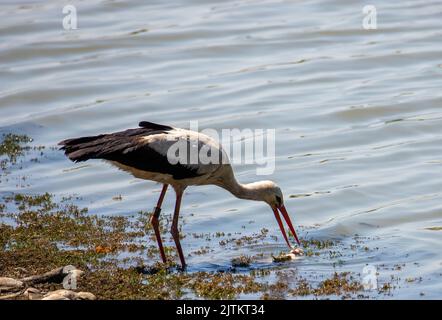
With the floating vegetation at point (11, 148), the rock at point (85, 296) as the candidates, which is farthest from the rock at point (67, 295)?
the floating vegetation at point (11, 148)

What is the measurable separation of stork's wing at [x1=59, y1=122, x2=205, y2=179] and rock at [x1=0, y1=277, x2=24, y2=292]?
66.4 inches

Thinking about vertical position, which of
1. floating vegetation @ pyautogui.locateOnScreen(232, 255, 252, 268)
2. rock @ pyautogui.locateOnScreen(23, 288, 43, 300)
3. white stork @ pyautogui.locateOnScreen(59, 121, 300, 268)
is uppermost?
white stork @ pyautogui.locateOnScreen(59, 121, 300, 268)

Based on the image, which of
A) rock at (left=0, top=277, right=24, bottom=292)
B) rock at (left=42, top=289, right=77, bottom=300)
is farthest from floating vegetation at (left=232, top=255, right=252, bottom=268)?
rock at (left=0, top=277, right=24, bottom=292)

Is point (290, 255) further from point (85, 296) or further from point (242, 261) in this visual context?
point (85, 296)

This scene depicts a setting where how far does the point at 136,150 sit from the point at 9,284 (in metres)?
2.18

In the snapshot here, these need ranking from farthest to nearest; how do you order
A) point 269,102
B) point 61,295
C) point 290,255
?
point 269,102 < point 290,255 < point 61,295

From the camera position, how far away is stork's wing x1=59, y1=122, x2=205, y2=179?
10.1 m

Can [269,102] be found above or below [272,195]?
below

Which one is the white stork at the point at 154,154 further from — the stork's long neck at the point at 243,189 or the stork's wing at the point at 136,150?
the stork's long neck at the point at 243,189

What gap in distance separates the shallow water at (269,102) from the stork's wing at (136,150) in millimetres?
1041

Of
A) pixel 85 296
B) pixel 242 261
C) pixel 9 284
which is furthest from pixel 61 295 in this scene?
pixel 242 261

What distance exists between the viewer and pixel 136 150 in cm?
1022

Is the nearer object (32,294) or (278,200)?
Result: (32,294)

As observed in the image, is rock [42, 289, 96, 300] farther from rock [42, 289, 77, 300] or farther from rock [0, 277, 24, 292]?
rock [0, 277, 24, 292]
